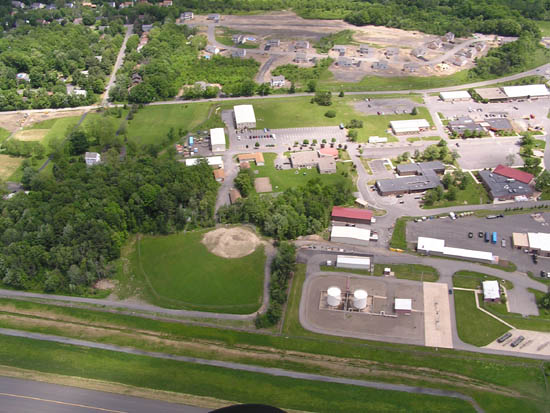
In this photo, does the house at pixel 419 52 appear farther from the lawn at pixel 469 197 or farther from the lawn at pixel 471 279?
the lawn at pixel 471 279

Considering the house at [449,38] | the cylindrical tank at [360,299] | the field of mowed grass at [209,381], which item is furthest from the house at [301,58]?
the field of mowed grass at [209,381]

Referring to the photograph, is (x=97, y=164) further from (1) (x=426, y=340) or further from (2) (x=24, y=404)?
(1) (x=426, y=340)

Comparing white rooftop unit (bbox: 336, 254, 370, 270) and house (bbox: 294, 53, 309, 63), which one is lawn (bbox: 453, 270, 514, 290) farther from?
house (bbox: 294, 53, 309, 63)

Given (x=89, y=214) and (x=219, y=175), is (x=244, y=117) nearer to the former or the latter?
(x=219, y=175)

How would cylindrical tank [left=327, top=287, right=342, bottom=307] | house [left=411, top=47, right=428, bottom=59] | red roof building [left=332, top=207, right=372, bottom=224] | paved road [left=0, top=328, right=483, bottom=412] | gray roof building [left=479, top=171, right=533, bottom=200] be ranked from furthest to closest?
house [left=411, top=47, right=428, bottom=59] < gray roof building [left=479, top=171, right=533, bottom=200] < red roof building [left=332, top=207, right=372, bottom=224] < cylindrical tank [left=327, top=287, right=342, bottom=307] < paved road [left=0, top=328, right=483, bottom=412]

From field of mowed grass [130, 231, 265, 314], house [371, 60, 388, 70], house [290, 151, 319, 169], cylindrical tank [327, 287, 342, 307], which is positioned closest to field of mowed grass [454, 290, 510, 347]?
cylindrical tank [327, 287, 342, 307]

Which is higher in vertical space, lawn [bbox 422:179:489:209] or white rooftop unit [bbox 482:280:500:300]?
white rooftop unit [bbox 482:280:500:300]

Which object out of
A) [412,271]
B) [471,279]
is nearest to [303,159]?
[412,271]
